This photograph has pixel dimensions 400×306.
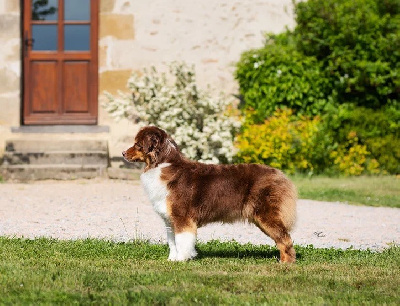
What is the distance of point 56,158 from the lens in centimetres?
1243

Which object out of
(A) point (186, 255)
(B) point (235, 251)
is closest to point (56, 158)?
(B) point (235, 251)

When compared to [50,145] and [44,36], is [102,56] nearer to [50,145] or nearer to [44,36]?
[44,36]

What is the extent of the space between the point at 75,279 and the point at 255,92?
837cm

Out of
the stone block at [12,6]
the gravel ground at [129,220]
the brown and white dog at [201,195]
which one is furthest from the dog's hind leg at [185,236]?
the stone block at [12,6]

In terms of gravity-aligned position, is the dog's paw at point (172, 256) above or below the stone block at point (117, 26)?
below

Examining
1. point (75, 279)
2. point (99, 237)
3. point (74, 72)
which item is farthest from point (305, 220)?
point (74, 72)

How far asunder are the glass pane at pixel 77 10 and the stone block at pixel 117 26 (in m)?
0.30

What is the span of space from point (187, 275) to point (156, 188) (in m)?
0.85

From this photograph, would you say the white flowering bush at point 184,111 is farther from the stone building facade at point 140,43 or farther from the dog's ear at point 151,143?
the dog's ear at point 151,143

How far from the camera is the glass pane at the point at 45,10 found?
1318 cm

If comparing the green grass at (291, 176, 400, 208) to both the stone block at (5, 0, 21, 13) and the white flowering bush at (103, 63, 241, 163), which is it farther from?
the stone block at (5, 0, 21, 13)

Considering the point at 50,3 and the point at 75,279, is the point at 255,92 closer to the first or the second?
the point at 50,3

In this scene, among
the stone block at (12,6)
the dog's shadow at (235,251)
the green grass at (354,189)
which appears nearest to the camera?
the dog's shadow at (235,251)

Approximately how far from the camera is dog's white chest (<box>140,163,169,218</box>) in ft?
19.4
